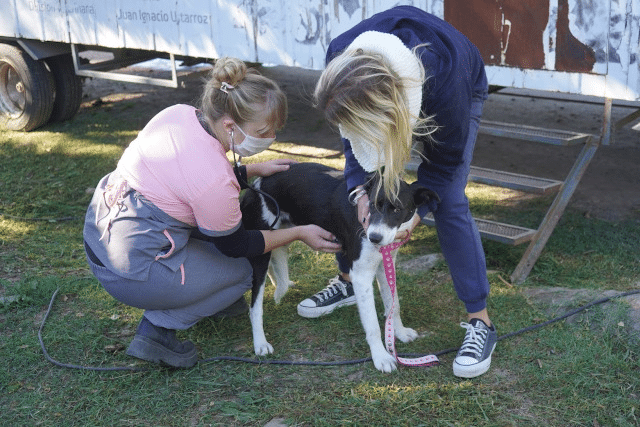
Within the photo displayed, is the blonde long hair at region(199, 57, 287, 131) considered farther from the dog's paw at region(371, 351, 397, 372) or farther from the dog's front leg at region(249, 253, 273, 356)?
the dog's paw at region(371, 351, 397, 372)

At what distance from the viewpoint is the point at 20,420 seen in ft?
10.0

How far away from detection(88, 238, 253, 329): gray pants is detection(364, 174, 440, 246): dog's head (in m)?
0.81

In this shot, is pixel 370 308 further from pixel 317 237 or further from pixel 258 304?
pixel 258 304

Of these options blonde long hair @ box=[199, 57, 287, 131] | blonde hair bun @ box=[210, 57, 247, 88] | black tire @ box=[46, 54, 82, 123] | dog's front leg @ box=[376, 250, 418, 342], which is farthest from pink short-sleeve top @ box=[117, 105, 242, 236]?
black tire @ box=[46, 54, 82, 123]

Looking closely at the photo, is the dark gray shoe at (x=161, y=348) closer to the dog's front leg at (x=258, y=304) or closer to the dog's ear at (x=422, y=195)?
the dog's front leg at (x=258, y=304)

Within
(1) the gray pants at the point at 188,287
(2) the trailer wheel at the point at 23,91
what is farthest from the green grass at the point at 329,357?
(2) the trailer wheel at the point at 23,91

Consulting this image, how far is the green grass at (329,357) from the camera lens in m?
2.99

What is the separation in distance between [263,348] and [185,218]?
82cm

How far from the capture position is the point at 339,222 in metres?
3.40

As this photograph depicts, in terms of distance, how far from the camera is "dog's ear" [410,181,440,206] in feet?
10.2

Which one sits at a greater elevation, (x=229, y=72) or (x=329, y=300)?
(x=229, y=72)

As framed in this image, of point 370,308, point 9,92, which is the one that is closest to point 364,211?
point 370,308

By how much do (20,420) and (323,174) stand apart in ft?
6.08

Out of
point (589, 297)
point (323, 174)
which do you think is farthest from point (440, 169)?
point (589, 297)
